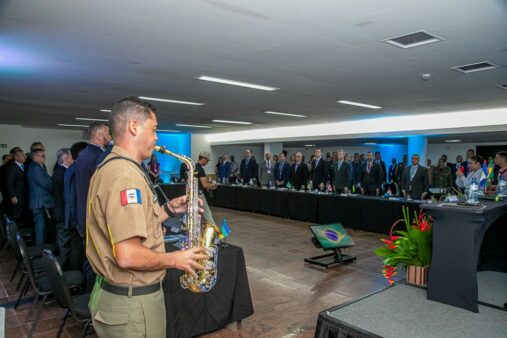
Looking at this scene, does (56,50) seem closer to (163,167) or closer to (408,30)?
(408,30)

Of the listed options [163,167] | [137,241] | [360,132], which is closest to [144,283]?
[137,241]

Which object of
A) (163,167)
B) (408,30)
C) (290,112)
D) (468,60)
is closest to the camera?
(408,30)

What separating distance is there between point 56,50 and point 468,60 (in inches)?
206

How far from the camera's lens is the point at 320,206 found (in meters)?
8.54

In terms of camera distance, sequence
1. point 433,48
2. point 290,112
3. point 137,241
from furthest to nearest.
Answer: point 290,112 → point 433,48 → point 137,241

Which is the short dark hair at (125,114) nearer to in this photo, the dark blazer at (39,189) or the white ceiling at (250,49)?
the white ceiling at (250,49)

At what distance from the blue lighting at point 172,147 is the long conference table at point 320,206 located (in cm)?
696

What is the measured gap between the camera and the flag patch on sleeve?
1.34 m

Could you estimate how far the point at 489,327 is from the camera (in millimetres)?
1474

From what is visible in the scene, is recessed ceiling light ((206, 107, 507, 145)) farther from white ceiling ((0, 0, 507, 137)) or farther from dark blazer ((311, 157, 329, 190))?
dark blazer ((311, 157, 329, 190))

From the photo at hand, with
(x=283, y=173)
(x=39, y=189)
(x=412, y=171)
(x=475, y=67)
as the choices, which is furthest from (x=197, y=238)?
(x=283, y=173)

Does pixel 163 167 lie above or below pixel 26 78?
below

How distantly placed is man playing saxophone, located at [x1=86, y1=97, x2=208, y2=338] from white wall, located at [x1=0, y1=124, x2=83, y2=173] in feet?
Answer: 49.9

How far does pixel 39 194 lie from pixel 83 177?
244 centimetres
